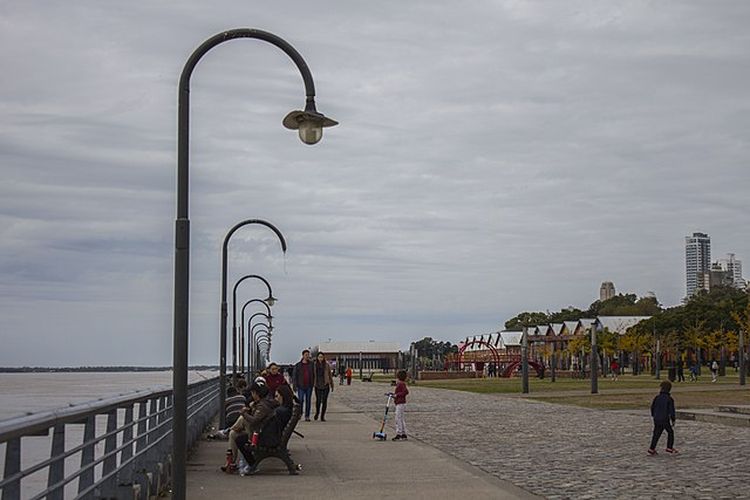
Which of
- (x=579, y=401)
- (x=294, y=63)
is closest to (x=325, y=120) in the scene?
(x=294, y=63)

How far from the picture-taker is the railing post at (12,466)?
240 inches

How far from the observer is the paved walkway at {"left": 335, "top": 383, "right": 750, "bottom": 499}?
13.9m

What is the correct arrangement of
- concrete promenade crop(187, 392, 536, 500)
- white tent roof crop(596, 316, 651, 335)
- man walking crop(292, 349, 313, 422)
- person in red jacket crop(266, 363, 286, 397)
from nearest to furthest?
1. concrete promenade crop(187, 392, 536, 500)
2. person in red jacket crop(266, 363, 286, 397)
3. man walking crop(292, 349, 313, 422)
4. white tent roof crop(596, 316, 651, 335)

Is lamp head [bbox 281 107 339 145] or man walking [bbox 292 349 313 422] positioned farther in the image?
man walking [bbox 292 349 313 422]

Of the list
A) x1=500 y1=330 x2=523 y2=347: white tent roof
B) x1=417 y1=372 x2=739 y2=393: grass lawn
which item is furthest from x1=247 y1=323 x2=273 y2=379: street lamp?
x1=500 y1=330 x2=523 y2=347: white tent roof

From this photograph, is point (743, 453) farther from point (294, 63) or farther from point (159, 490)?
point (294, 63)

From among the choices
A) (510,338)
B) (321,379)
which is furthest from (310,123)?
(510,338)

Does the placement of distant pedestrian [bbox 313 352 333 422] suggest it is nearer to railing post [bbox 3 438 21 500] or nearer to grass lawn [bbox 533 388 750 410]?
grass lawn [bbox 533 388 750 410]

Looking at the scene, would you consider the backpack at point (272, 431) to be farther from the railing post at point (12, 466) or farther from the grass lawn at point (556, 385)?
the grass lawn at point (556, 385)

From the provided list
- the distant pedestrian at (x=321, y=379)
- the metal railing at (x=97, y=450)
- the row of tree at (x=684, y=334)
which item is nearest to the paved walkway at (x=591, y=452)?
the distant pedestrian at (x=321, y=379)

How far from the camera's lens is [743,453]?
18297 millimetres

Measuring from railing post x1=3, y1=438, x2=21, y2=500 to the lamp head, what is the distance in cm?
481

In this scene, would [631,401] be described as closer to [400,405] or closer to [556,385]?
[400,405]

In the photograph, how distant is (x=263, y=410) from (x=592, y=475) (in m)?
4.63
